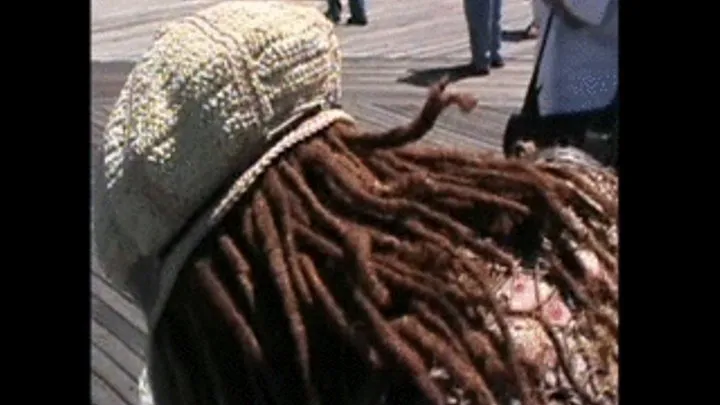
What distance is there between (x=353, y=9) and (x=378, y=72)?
1814 millimetres

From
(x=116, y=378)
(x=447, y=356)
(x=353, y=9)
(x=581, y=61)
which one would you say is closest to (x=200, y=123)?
(x=447, y=356)

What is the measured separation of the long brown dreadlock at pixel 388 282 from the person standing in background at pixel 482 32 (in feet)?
22.9

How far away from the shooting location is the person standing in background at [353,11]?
10578 millimetres

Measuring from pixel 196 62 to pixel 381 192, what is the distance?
0.23m

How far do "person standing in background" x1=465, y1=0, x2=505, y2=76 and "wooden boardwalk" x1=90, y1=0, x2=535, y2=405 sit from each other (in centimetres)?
11

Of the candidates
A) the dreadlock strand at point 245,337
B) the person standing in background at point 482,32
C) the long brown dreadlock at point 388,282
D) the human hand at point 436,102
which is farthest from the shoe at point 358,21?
the dreadlock strand at point 245,337

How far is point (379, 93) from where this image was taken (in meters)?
8.08

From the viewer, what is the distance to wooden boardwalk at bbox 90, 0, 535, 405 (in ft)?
15.7

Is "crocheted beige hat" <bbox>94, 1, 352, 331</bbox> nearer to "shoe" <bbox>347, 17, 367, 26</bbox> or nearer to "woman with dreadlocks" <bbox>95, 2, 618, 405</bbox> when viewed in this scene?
"woman with dreadlocks" <bbox>95, 2, 618, 405</bbox>

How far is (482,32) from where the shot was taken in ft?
28.1

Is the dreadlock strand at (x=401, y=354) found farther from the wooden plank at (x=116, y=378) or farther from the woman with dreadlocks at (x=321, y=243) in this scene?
the wooden plank at (x=116, y=378)

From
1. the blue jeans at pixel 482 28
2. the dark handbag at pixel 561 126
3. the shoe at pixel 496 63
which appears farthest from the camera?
the shoe at pixel 496 63
